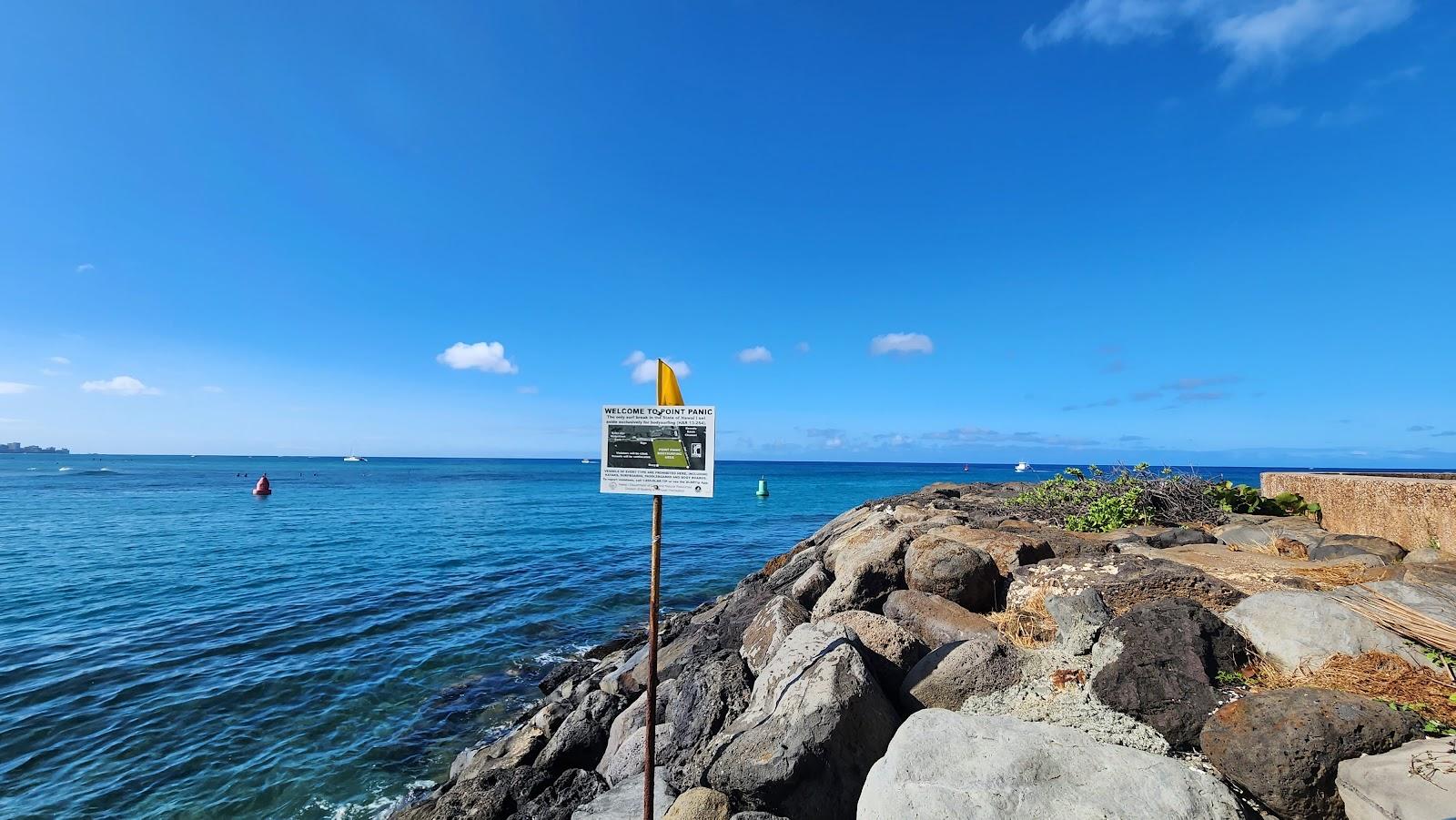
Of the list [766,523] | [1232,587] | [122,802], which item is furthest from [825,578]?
[766,523]

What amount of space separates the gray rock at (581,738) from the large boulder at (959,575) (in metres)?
4.27

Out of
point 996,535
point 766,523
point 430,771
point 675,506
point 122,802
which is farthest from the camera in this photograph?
point 675,506

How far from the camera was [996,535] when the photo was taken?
8.55 m

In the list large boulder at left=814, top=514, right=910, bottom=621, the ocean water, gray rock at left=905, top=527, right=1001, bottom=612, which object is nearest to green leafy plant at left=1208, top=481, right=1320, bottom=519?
gray rock at left=905, top=527, right=1001, bottom=612

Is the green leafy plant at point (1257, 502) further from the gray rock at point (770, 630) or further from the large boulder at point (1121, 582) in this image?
the gray rock at point (770, 630)

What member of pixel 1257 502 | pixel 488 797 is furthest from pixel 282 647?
pixel 1257 502

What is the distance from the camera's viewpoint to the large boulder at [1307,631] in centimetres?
436

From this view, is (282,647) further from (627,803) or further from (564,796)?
(627,803)

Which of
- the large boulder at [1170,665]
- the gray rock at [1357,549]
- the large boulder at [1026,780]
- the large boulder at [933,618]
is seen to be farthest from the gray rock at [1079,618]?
the gray rock at [1357,549]

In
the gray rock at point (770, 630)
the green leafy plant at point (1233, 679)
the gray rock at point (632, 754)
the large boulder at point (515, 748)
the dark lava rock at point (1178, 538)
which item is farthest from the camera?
the dark lava rock at point (1178, 538)

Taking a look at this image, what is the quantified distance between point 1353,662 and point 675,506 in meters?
39.4

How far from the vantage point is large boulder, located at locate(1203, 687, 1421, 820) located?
3393 mm

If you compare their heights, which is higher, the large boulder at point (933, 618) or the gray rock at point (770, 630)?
the large boulder at point (933, 618)

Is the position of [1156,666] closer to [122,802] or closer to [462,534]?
[122,802]
